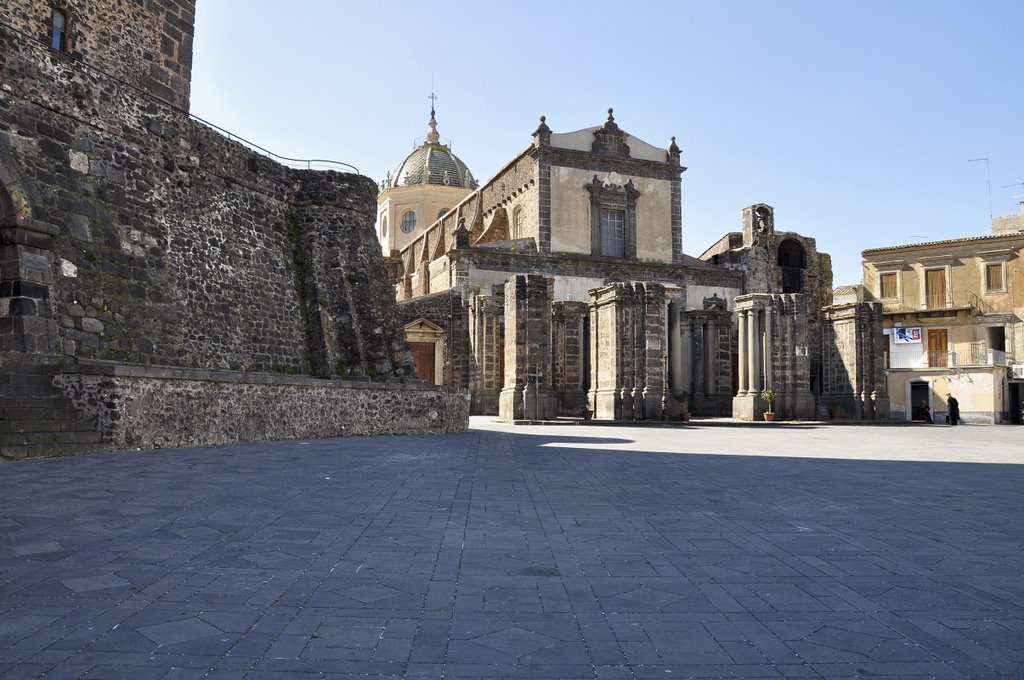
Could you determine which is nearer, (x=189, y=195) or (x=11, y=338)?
(x=11, y=338)

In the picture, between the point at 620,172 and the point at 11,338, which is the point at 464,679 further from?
the point at 620,172

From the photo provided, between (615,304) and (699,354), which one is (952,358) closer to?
(699,354)

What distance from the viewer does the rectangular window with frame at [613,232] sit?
37812 mm

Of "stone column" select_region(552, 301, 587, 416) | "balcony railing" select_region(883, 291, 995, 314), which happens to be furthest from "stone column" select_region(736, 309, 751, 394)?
"balcony railing" select_region(883, 291, 995, 314)

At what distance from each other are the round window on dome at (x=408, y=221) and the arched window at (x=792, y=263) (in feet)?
76.3

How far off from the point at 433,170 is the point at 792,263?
78.8 feet

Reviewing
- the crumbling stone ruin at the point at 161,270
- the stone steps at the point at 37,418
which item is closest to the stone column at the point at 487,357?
the crumbling stone ruin at the point at 161,270

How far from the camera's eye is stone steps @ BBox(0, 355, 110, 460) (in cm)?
923

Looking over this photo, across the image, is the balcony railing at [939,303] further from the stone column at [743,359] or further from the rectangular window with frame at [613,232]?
the stone column at [743,359]

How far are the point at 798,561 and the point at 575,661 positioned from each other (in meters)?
2.20

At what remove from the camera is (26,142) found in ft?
37.8

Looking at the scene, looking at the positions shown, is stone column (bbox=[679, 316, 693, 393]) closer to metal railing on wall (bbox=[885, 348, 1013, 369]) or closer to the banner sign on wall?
metal railing on wall (bbox=[885, 348, 1013, 369])

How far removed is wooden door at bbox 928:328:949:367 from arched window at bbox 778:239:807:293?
6871 millimetres

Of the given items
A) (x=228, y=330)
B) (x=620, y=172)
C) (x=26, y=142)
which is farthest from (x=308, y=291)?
(x=620, y=172)
